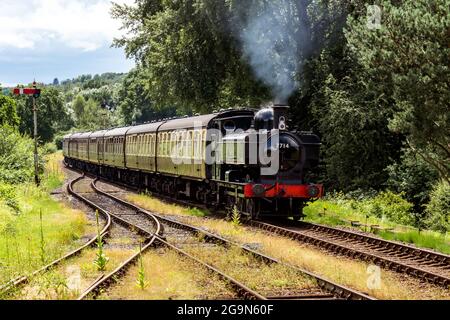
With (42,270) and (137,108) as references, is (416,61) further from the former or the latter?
(137,108)

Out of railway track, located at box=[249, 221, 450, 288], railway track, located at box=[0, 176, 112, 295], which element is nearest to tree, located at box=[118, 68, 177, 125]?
railway track, located at box=[249, 221, 450, 288]

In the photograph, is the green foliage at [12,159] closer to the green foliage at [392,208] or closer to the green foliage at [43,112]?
the green foliage at [392,208]

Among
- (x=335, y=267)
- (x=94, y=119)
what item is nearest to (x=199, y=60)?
(x=335, y=267)

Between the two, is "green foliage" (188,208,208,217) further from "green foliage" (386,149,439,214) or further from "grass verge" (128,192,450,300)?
"green foliage" (386,149,439,214)

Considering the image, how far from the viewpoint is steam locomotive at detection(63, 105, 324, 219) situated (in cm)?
→ 1702

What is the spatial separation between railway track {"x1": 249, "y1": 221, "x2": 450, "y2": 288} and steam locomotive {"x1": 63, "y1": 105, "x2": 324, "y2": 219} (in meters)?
0.99

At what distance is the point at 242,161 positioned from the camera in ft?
56.1

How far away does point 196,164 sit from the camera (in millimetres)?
20844

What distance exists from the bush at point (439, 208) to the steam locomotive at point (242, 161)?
200 inches

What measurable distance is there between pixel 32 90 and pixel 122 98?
8758 cm

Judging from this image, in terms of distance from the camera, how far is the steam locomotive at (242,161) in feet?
55.8

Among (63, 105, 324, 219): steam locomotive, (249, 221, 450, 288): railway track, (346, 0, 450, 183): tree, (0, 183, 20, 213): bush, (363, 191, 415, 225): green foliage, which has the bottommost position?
(363, 191, 415, 225): green foliage
